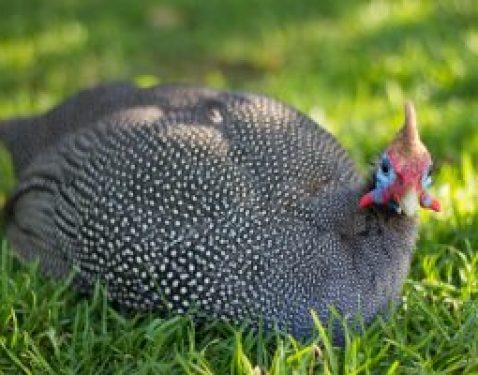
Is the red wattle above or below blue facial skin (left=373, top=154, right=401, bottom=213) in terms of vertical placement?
below

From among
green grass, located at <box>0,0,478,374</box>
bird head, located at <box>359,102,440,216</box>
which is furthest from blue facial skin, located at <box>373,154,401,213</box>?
green grass, located at <box>0,0,478,374</box>

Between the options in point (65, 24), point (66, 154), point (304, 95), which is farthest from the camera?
point (65, 24)

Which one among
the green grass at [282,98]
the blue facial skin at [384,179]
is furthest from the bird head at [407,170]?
the green grass at [282,98]

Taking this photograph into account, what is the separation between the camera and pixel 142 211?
281cm

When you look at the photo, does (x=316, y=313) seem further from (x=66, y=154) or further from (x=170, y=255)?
(x=66, y=154)

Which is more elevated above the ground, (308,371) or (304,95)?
(304,95)

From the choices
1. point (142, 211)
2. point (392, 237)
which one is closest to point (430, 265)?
point (392, 237)

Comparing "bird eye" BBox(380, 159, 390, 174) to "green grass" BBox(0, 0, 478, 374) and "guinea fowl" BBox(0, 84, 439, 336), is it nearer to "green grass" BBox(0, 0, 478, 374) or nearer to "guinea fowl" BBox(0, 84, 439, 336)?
"guinea fowl" BBox(0, 84, 439, 336)

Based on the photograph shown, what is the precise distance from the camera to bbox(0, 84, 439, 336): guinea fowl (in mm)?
2674

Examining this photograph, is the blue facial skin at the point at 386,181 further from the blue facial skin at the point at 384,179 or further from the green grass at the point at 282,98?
the green grass at the point at 282,98

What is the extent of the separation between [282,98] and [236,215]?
6.44 ft

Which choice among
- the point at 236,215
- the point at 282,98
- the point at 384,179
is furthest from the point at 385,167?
the point at 282,98

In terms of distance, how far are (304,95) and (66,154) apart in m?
1.83

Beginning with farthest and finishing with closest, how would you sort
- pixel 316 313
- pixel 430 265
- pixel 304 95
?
1. pixel 304 95
2. pixel 430 265
3. pixel 316 313
